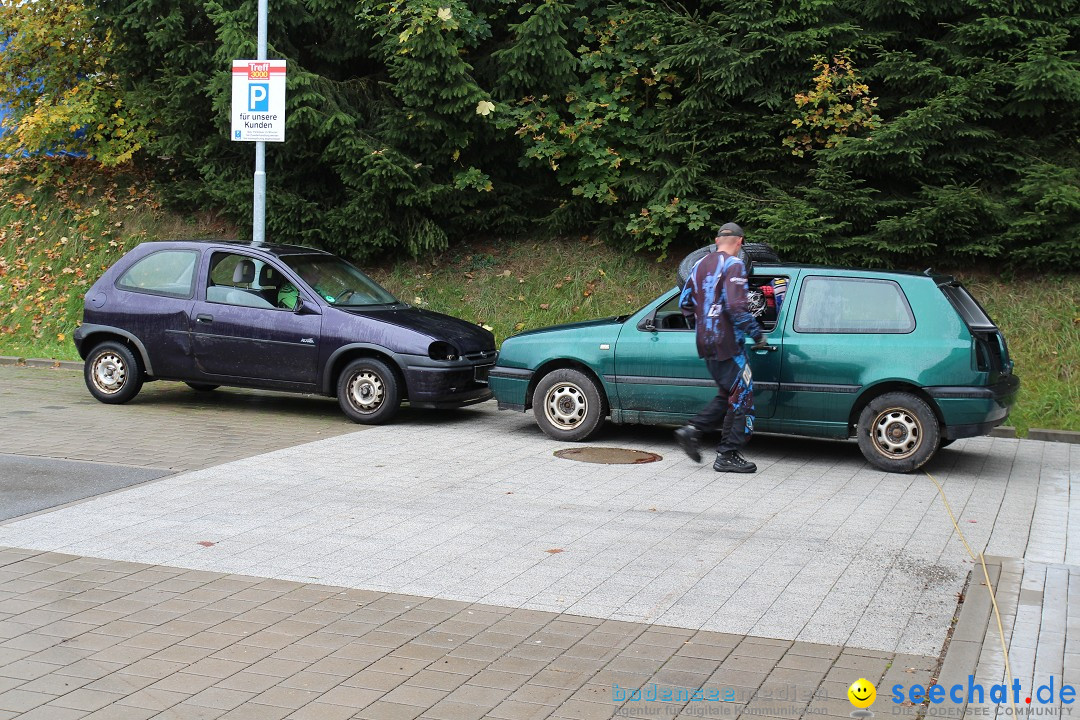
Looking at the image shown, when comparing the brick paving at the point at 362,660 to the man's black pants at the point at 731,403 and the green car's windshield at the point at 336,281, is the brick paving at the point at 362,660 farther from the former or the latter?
the green car's windshield at the point at 336,281

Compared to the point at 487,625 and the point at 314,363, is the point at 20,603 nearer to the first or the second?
the point at 487,625

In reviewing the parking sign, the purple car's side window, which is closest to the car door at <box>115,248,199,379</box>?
the purple car's side window

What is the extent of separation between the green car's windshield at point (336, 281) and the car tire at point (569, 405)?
2420 millimetres

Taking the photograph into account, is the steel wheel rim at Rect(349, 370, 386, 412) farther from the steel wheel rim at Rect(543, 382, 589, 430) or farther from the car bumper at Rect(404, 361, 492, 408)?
the steel wheel rim at Rect(543, 382, 589, 430)

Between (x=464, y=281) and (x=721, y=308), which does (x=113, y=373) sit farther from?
(x=721, y=308)

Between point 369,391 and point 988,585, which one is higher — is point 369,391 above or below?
above

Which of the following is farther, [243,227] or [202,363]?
[243,227]

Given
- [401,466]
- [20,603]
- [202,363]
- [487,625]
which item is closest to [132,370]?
[202,363]

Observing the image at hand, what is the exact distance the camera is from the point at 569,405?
1064cm

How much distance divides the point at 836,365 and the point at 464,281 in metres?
8.56

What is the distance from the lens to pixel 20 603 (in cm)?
561

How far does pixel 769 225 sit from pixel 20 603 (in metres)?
11.2

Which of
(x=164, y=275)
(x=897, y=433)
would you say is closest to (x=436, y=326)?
(x=164, y=275)

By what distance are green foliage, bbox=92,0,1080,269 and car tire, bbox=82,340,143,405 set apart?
4900mm
